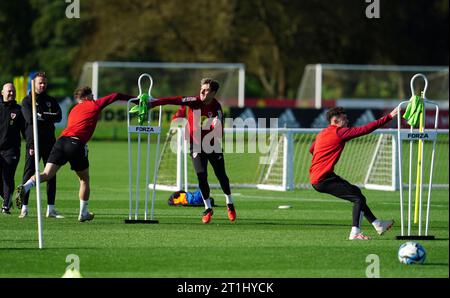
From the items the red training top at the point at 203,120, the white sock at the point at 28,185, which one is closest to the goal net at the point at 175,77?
the red training top at the point at 203,120

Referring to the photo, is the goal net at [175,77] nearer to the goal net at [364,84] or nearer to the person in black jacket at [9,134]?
the goal net at [364,84]

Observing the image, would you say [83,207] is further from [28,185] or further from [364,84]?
[364,84]

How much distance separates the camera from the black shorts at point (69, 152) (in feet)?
51.1

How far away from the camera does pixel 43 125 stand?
16.5 m

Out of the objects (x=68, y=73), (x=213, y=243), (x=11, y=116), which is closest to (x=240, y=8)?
(x=68, y=73)

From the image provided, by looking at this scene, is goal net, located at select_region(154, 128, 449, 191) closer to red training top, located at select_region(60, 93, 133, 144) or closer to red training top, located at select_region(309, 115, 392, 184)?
red training top, located at select_region(60, 93, 133, 144)

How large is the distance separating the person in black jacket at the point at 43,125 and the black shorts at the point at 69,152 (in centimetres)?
81

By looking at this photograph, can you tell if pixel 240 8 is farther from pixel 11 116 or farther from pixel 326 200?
pixel 11 116

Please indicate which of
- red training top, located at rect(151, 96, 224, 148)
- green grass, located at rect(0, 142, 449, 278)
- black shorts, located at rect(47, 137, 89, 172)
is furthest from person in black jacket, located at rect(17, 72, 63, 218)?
red training top, located at rect(151, 96, 224, 148)

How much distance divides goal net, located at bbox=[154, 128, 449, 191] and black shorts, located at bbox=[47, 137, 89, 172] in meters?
6.33

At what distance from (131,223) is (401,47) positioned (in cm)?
4905

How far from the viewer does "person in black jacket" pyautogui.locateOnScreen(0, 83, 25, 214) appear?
17.3 meters

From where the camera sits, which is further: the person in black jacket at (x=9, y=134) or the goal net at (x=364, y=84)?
Result: the goal net at (x=364, y=84)

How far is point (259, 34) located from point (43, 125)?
44417 mm
